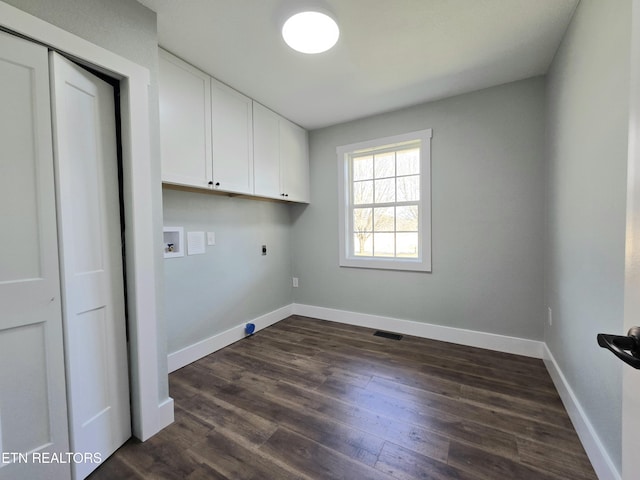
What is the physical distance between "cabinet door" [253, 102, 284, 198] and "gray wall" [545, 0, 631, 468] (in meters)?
2.44

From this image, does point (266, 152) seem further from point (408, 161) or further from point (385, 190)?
point (408, 161)

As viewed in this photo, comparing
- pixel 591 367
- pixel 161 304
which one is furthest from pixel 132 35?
pixel 591 367

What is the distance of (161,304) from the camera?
1.60m

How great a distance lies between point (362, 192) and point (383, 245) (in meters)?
0.70

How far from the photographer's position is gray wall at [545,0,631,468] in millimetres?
1087

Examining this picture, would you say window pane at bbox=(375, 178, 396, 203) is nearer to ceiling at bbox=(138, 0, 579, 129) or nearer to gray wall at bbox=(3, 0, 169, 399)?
ceiling at bbox=(138, 0, 579, 129)

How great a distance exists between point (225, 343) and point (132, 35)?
2.50 metres

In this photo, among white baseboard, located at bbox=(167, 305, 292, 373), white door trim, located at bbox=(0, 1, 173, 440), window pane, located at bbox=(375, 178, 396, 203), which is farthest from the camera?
window pane, located at bbox=(375, 178, 396, 203)

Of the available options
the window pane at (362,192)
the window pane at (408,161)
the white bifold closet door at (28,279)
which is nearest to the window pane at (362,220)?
the window pane at (362,192)

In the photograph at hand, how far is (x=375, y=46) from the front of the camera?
1.87m

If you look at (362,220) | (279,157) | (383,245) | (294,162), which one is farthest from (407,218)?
(279,157)

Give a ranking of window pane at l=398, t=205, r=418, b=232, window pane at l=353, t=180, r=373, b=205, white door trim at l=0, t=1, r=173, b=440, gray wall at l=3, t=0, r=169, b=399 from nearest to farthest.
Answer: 1. gray wall at l=3, t=0, r=169, b=399
2. white door trim at l=0, t=1, r=173, b=440
3. window pane at l=398, t=205, r=418, b=232
4. window pane at l=353, t=180, r=373, b=205

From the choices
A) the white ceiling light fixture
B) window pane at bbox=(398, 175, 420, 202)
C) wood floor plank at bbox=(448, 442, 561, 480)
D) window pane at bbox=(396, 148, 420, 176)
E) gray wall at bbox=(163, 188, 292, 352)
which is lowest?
wood floor plank at bbox=(448, 442, 561, 480)

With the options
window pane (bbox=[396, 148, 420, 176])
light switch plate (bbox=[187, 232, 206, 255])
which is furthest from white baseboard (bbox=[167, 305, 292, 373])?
window pane (bbox=[396, 148, 420, 176])
